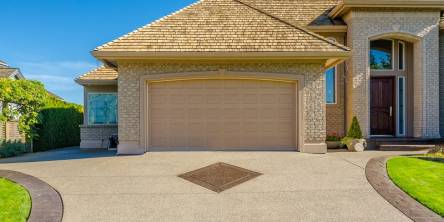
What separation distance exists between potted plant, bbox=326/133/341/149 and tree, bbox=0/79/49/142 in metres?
12.2

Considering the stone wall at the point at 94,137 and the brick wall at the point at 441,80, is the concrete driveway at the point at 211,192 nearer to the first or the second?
the stone wall at the point at 94,137

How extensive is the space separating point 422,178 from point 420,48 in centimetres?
726

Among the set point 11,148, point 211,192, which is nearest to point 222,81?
point 211,192

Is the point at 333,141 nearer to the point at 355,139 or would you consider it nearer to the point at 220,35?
the point at 355,139

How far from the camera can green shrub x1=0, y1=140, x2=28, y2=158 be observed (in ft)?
32.9

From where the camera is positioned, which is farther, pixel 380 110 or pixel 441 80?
pixel 380 110

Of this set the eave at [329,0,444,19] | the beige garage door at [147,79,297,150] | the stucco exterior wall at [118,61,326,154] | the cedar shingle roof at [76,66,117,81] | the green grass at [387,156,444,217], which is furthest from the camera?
the cedar shingle roof at [76,66,117,81]

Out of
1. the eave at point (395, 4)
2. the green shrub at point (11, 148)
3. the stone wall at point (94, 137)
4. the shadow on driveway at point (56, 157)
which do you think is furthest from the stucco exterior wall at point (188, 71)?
the green shrub at point (11, 148)

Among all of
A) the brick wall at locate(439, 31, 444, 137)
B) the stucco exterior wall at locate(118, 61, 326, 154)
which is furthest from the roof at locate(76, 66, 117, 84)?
the brick wall at locate(439, 31, 444, 137)

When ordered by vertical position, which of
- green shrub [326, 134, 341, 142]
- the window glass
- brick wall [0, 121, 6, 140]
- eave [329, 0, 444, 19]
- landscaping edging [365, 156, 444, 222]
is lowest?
landscaping edging [365, 156, 444, 222]

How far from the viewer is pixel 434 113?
11164mm

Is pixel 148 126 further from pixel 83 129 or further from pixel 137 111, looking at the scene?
pixel 83 129

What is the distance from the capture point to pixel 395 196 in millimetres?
5406

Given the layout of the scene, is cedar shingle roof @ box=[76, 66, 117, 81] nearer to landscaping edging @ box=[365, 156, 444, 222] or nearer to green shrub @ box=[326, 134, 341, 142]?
green shrub @ box=[326, 134, 341, 142]
